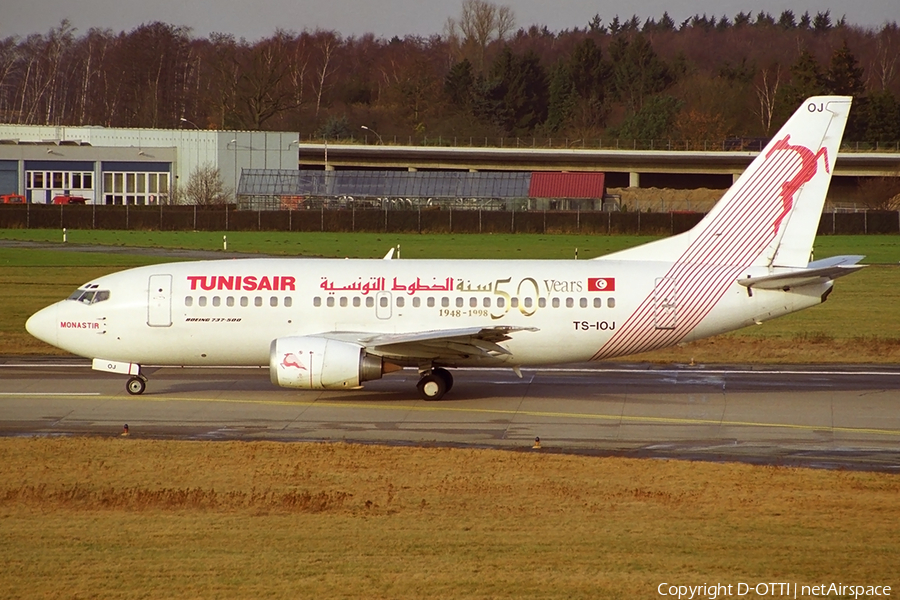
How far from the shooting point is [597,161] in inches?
5266

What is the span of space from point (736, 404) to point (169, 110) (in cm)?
17375

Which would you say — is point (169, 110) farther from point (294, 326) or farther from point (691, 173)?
point (294, 326)

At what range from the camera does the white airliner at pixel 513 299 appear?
94.2 ft

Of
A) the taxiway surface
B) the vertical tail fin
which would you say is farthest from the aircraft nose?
the vertical tail fin

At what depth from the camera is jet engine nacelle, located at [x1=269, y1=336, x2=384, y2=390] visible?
2733cm

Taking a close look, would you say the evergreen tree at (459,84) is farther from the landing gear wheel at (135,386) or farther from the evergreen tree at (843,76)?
the landing gear wheel at (135,386)

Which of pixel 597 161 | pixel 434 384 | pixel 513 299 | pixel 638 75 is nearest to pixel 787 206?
pixel 513 299

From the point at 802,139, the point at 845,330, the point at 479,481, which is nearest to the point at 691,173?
the point at 845,330

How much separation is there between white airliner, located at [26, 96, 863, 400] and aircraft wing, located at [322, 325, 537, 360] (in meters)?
0.07

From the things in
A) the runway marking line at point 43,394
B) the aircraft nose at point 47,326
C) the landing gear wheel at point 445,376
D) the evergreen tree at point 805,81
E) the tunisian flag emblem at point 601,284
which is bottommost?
the runway marking line at point 43,394

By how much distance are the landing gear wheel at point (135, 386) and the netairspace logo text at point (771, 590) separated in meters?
18.7

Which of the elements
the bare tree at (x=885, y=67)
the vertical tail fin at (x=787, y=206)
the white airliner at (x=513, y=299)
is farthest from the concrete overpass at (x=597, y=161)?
the white airliner at (x=513, y=299)

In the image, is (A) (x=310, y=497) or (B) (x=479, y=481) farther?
(B) (x=479, y=481)

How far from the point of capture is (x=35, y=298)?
50688mm
